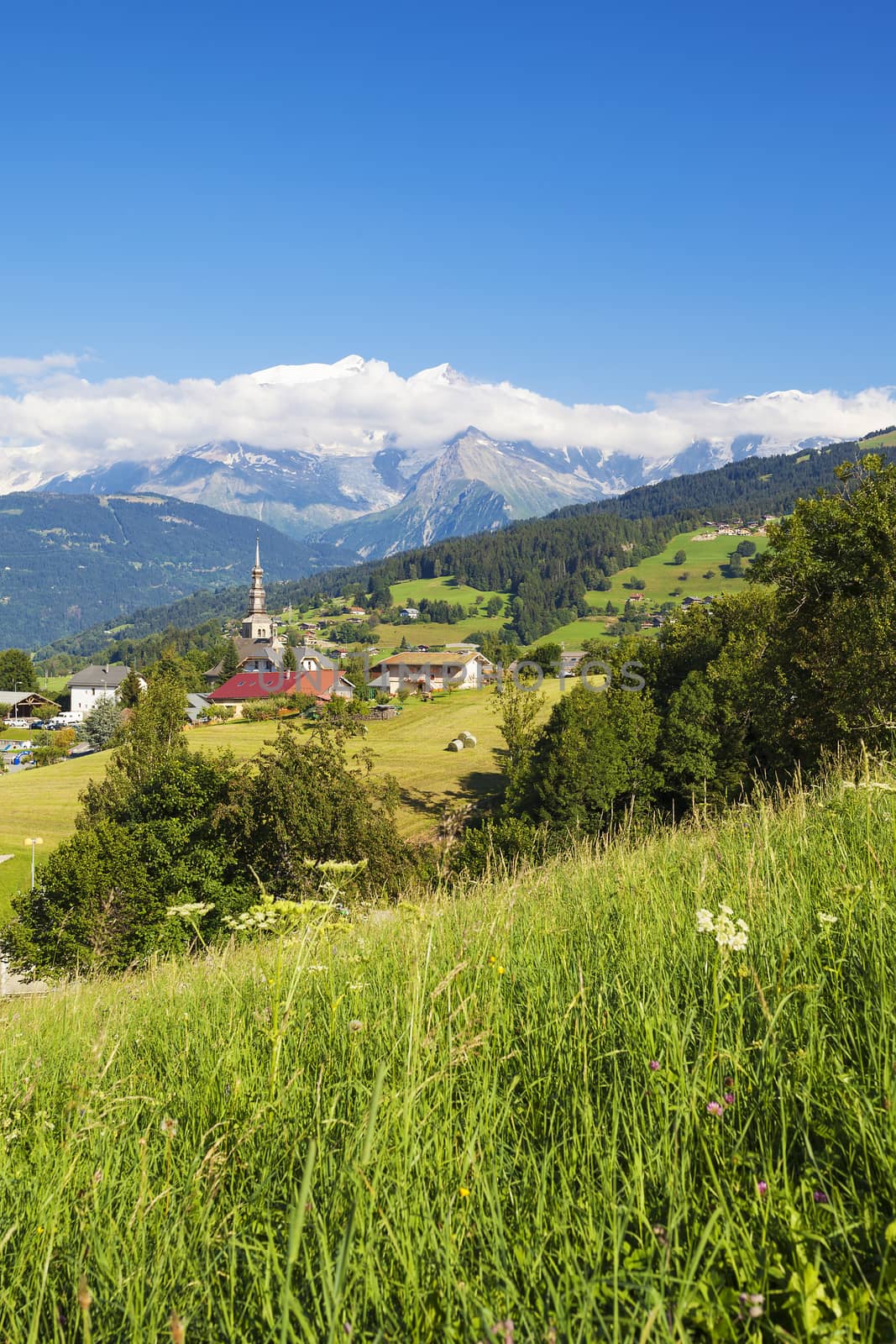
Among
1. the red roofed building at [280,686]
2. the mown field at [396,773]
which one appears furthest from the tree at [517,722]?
the red roofed building at [280,686]

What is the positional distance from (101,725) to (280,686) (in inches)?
1115

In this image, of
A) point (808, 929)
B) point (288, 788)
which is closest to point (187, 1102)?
point (808, 929)

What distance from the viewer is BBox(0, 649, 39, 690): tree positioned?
501ft

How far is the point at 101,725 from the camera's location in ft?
335

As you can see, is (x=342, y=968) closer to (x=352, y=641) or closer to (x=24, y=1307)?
(x=24, y=1307)

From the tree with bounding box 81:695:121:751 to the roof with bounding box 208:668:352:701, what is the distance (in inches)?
835

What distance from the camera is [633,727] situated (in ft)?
130

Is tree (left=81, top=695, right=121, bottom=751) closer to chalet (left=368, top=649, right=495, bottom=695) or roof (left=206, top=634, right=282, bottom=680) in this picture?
chalet (left=368, top=649, right=495, bottom=695)

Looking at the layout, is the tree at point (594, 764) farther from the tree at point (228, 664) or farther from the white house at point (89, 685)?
the white house at point (89, 685)

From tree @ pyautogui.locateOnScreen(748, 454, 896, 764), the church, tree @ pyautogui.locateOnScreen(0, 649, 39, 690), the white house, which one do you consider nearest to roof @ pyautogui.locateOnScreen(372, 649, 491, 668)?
the church

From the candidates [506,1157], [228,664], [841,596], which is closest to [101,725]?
[228,664]

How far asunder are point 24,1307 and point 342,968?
92.2 inches

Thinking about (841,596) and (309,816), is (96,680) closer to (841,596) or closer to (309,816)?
(309,816)

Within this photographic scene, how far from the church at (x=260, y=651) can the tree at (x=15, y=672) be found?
33.4 m
